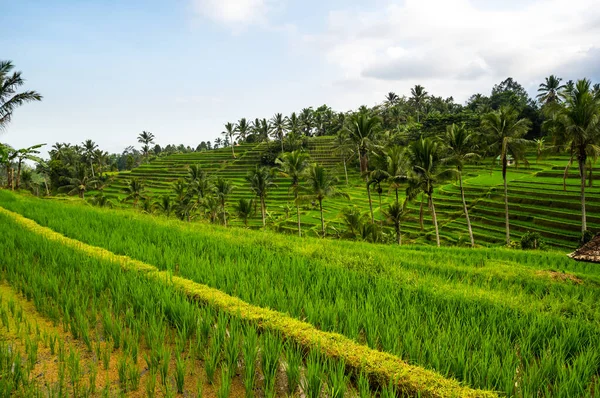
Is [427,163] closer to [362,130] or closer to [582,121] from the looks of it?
[362,130]

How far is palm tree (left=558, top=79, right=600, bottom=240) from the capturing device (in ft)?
56.4

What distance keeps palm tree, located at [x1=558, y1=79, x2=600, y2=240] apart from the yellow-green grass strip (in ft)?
62.3

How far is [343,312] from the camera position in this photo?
3926 millimetres

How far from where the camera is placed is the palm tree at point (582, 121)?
17.2 meters

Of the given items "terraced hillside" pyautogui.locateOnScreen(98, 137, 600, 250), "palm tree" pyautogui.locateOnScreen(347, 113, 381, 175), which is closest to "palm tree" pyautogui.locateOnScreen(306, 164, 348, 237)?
"palm tree" pyautogui.locateOnScreen(347, 113, 381, 175)

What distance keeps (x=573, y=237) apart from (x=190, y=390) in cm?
2505

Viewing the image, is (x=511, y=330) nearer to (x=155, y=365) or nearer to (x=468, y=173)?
(x=155, y=365)

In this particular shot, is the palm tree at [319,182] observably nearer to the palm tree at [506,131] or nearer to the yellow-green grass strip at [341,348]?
the palm tree at [506,131]

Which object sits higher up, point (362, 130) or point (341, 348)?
point (362, 130)

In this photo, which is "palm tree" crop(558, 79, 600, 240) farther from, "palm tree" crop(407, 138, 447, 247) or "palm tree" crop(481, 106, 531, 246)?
"palm tree" crop(407, 138, 447, 247)

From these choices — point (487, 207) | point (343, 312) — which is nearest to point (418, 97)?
point (487, 207)

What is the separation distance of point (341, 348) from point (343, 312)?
0.84m

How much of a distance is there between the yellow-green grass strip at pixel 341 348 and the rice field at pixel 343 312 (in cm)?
2

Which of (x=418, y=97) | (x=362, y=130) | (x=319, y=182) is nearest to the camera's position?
(x=319, y=182)
